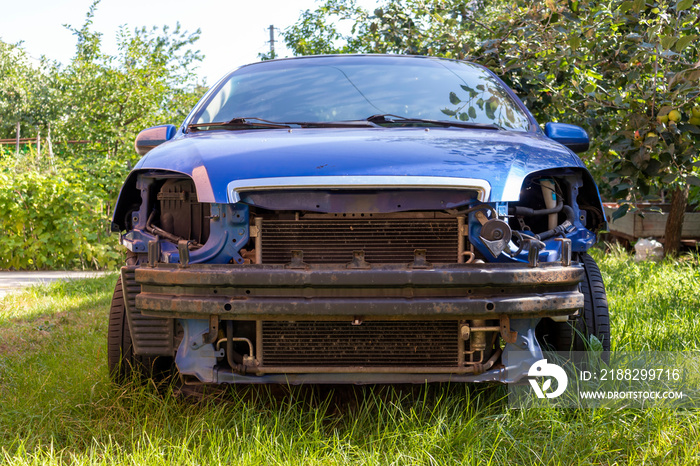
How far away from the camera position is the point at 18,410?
2.72 m

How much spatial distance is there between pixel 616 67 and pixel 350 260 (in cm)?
316

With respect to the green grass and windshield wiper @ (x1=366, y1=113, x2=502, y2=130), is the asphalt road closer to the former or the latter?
the green grass

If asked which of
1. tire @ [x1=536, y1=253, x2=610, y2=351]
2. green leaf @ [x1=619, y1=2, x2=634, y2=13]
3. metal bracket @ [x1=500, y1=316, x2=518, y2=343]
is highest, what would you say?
green leaf @ [x1=619, y1=2, x2=634, y2=13]

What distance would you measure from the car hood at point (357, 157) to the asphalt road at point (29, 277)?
173 inches

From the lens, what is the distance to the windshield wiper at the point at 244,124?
10.1ft

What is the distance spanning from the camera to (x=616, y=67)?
15.0ft

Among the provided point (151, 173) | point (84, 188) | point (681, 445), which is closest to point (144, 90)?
point (84, 188)

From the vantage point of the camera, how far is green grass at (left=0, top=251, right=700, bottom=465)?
2195mm

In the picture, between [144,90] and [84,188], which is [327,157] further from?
[144,90]

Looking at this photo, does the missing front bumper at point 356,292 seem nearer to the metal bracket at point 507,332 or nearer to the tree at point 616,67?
the metal bracket at point 507,332

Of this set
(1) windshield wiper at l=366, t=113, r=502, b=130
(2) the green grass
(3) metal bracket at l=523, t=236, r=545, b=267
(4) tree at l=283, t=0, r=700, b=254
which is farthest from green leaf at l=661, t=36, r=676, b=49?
(3) metal bracket at l=523, t=236, r=545, b=267

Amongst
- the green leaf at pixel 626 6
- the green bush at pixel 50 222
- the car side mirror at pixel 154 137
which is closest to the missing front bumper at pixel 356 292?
the car side mirror at pixel 154 137

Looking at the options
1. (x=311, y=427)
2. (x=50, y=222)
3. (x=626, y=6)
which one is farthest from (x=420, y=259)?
(x=50, y=222)

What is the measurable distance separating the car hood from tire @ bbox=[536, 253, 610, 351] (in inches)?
21.5
